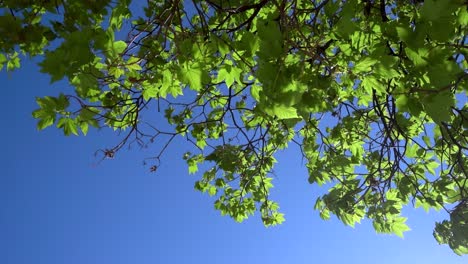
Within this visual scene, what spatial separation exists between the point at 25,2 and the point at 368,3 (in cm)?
203

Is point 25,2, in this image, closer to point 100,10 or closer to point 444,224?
point 100,10

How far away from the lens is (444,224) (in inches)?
117

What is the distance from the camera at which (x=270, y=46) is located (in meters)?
1.40

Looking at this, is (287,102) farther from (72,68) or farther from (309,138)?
(309,138)

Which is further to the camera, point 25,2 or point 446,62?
point 25,2

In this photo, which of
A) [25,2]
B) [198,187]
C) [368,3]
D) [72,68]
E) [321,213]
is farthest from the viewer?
[198,187]

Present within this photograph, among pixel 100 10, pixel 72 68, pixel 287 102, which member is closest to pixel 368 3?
pixel 287 102

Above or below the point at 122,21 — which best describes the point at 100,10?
below

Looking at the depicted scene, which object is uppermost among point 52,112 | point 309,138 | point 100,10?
point 309,138

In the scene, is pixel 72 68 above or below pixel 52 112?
below

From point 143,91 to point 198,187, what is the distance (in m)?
1.92

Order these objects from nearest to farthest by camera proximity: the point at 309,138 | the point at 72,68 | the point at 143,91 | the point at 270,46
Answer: the point at 270,46
the point at 72,68
the point at 143,91
the point at 309,138

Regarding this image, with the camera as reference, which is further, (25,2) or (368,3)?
(368,3)

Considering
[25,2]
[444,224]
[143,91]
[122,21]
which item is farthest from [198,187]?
[25,2]
